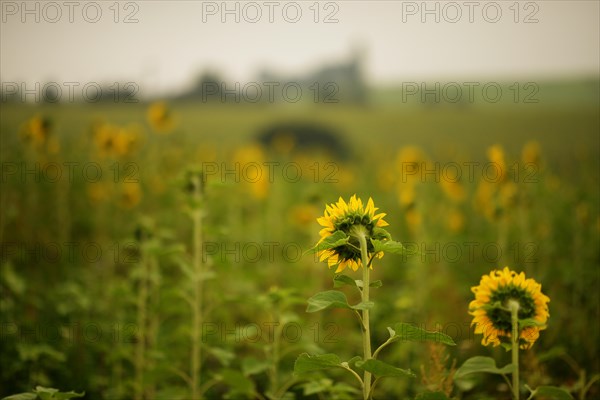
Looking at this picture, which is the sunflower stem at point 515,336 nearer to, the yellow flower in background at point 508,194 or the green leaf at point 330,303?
the green leaf at point 330,303

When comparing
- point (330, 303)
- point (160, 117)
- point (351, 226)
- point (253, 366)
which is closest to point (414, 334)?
point (330, 303)

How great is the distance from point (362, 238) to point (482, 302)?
0.56m

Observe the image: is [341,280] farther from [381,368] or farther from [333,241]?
[381,368]

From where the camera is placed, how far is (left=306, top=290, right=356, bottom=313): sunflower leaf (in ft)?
4.57

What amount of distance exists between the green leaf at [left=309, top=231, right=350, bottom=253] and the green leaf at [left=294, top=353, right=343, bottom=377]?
0.31 m

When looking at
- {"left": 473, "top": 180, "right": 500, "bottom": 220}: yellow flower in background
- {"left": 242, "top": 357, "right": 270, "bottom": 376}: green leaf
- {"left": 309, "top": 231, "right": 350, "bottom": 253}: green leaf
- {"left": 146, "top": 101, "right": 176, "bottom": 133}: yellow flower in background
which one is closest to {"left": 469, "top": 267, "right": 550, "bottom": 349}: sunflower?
{"left": 309, "top": 231, "right": 350, "bottom": 253}: green leaf

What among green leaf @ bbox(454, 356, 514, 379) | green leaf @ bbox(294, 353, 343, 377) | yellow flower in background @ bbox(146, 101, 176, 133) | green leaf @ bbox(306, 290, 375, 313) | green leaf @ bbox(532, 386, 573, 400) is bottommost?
green leaf @ bbox(532, 386, 573, 400)

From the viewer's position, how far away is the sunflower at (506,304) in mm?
1642

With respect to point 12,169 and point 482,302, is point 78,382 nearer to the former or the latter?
point 482,302

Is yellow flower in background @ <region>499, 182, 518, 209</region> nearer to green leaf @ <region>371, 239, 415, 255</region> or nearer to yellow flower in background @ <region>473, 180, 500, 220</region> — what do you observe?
yellow flower in background @ <region>473, 180, 500, 220</region>

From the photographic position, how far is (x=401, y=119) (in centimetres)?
2377

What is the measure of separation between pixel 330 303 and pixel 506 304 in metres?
0.66

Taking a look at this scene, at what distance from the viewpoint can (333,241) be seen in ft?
4.73

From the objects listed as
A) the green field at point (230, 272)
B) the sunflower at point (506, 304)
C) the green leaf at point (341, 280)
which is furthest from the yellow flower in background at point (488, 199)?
the green leaf at point (341, 280)
